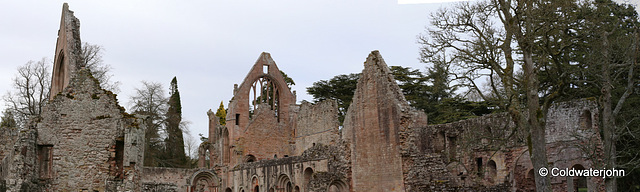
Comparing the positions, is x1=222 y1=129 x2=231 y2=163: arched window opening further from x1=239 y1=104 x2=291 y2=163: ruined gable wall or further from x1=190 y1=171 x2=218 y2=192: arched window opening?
x1=190 y1=171 x2=218 y2=192: arched window opening

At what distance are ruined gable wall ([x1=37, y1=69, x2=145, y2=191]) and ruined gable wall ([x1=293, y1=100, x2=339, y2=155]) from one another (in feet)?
56.6

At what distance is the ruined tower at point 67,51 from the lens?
49.2ft

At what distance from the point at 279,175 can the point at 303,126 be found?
25.4 ft

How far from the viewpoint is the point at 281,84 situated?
1481 inches

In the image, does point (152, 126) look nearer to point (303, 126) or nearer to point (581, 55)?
point (303, 126)

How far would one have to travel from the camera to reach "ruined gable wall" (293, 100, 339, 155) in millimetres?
32000

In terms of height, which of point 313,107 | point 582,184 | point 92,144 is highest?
point 313,107

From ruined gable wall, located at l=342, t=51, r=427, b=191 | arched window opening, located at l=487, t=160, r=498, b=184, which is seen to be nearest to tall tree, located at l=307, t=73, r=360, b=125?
arched window opening, located at l=487, t=160, r=498, b=184

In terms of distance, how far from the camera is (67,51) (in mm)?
15398

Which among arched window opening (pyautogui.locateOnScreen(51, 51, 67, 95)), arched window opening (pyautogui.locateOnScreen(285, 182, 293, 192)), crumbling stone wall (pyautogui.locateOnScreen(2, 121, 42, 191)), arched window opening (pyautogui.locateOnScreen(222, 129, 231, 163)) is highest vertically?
arched window opening (pyautogui.locateOnScreen(51, 51, 67, 95))

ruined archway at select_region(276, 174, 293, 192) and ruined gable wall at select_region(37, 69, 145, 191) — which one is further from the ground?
ruined gable wall at select_region(37, 69, 145, 191)

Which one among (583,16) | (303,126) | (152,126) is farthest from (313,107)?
(583,16)

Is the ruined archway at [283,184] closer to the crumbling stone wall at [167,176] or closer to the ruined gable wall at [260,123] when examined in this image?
the crumbling stone wall at [167,176]

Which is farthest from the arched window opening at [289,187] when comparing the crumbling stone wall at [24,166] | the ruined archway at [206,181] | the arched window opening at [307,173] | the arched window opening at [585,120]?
the crumbling stone wall at [24,166]
